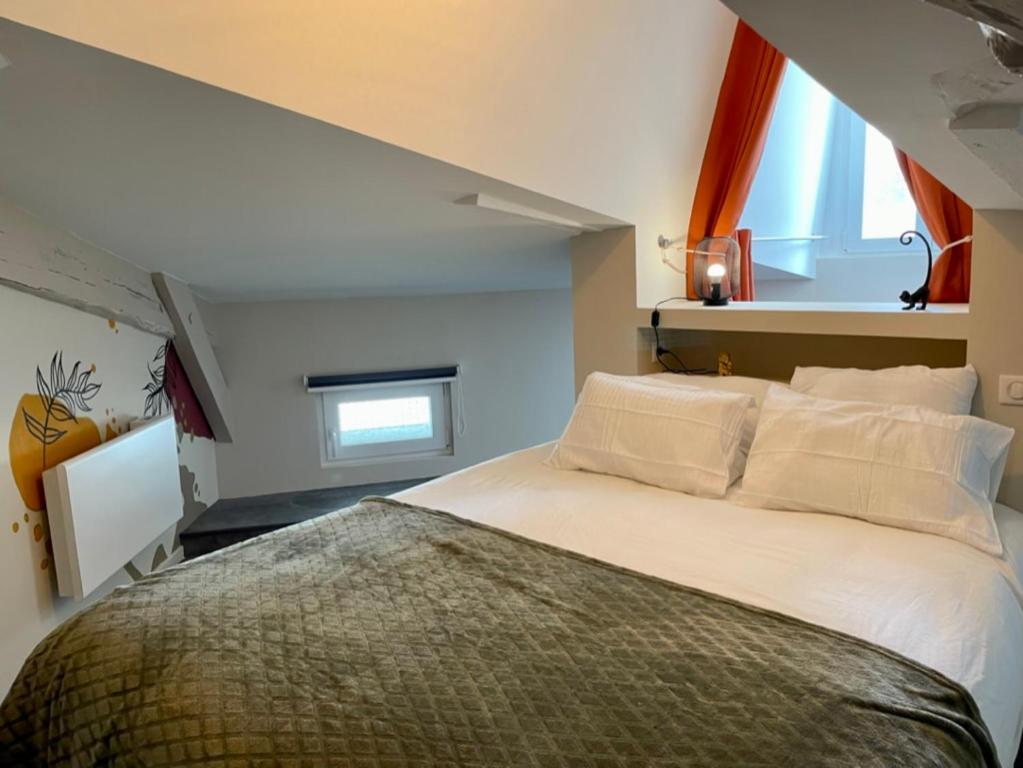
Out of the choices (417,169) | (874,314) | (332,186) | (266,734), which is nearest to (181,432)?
(332,186)

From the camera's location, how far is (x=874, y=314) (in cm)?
216

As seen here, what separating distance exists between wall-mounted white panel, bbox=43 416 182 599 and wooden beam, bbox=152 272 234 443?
43 cm

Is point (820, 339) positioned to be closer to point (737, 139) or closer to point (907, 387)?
point (907, 387)

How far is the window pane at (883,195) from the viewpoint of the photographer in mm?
3152

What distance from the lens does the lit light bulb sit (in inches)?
109

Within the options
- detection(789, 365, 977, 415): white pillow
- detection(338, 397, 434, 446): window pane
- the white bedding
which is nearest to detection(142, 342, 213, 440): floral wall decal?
detection(338, 397, 434, 446): window pane

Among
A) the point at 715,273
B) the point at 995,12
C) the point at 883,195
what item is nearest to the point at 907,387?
the point at 715,273

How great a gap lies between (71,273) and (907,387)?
98.7 inches

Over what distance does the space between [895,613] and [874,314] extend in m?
1.11

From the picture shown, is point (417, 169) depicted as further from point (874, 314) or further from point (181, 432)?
point (181, 432)

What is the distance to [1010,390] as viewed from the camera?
6.37 ft

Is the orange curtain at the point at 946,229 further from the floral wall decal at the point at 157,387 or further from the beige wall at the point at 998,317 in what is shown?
the floral wall decal at the point at 157,387

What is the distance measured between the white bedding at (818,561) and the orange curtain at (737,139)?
1312 mm

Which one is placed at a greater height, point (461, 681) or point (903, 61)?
point (903, 61)
